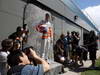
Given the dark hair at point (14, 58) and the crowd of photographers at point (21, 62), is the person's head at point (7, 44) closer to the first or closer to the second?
the crowd of photographers at point (21, 62)

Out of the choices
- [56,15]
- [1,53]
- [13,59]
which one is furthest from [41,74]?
[56,15]

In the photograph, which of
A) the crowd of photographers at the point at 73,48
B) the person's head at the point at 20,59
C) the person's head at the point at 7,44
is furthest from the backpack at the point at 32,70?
the crowd of photographers at the point at 73,48

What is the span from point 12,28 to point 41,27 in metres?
1.00

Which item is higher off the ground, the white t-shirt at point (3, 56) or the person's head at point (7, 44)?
the person's head at point (7, 44)

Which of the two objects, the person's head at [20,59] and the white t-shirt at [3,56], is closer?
the person's head at [20,59]

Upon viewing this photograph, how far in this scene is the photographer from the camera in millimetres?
3809

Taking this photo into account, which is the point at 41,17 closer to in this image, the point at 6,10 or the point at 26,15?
the point at 26,15

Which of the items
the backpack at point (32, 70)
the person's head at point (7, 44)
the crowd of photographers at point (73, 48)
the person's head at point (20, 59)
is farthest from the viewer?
the crowd of photographers at point (73, 48)

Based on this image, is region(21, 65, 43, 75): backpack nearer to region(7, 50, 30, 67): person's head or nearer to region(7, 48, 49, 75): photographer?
region(7, 48, 49, 75): photographer

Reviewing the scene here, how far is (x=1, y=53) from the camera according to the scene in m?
4.66

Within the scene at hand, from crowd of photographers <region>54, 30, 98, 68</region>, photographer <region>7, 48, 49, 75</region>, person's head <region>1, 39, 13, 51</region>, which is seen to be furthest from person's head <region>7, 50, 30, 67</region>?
crowd of photographers <region>54, 30, 98, 68</region>

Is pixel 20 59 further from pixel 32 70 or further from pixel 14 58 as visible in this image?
pixel 32 70

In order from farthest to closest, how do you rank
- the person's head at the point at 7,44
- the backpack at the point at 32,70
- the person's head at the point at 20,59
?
→ the person's head at the point at 7,44, the person's head at the point at 20,59, the backpack at the point at 32,70

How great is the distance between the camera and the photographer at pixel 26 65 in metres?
3.81
